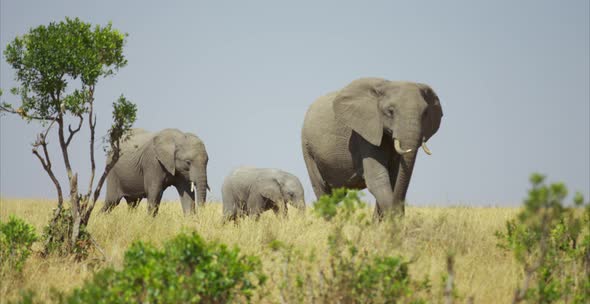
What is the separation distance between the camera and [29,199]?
27359 mm

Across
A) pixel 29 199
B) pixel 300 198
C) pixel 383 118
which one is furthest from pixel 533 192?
pixel 29 199

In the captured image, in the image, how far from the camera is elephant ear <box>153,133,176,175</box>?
17.1 m

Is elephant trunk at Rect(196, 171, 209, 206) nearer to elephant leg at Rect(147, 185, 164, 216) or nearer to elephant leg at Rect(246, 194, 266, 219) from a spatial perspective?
elephant leg at Rect(147, 185, 164, 216)

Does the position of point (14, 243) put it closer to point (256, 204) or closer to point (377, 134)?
point (377, 134)

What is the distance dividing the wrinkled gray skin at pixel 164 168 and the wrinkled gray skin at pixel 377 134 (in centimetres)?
429

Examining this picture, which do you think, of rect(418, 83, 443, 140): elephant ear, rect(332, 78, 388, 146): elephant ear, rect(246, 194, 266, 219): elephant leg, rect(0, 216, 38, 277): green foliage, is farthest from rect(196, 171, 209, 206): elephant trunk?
rect(0, 216, 38, 277): green foliage

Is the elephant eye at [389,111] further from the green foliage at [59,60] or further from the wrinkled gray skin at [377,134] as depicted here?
the green foliage at [59,60]

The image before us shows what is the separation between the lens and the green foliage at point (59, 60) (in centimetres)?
1001

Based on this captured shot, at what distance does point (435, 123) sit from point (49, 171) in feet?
23.0

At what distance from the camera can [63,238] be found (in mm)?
9953

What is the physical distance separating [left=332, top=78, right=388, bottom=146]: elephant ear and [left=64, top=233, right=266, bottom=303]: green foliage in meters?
6.33

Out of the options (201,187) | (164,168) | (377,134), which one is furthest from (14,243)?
(164,168)

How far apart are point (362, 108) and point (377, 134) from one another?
67 centimetres

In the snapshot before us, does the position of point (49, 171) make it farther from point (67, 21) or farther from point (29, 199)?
point (29, 199)
